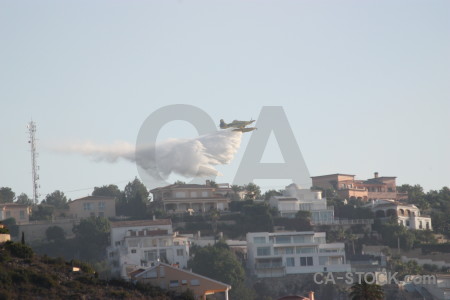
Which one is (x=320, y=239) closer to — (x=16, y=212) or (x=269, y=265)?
(x=269, y=265)

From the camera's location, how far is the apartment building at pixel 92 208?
409 ft

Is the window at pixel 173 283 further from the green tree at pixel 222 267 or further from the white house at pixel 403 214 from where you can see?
the white house at pixel 403 214

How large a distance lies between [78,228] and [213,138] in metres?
18.0

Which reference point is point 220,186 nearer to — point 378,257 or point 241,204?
point 241,204

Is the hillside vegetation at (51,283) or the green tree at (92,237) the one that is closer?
the hillside vegetation at (51,283)

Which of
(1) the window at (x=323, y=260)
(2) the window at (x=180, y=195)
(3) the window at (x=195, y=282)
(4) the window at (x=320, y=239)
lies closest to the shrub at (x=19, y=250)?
(3) the window at (x=195, y=282)

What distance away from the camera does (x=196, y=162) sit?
124375mm

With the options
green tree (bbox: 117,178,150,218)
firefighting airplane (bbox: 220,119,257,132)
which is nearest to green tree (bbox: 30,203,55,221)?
green tree (bbox: 117,178,150,218)

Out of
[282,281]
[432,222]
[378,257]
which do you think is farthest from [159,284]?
[432,222]

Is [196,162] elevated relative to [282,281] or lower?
elevated

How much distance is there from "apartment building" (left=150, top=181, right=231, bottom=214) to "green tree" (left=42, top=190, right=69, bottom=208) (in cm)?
1833

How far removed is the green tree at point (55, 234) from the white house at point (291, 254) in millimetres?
17496

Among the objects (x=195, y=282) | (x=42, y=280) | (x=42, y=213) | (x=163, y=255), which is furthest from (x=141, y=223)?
(x=42, y=280)

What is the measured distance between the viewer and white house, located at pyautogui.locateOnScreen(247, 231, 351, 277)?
10844 cm
